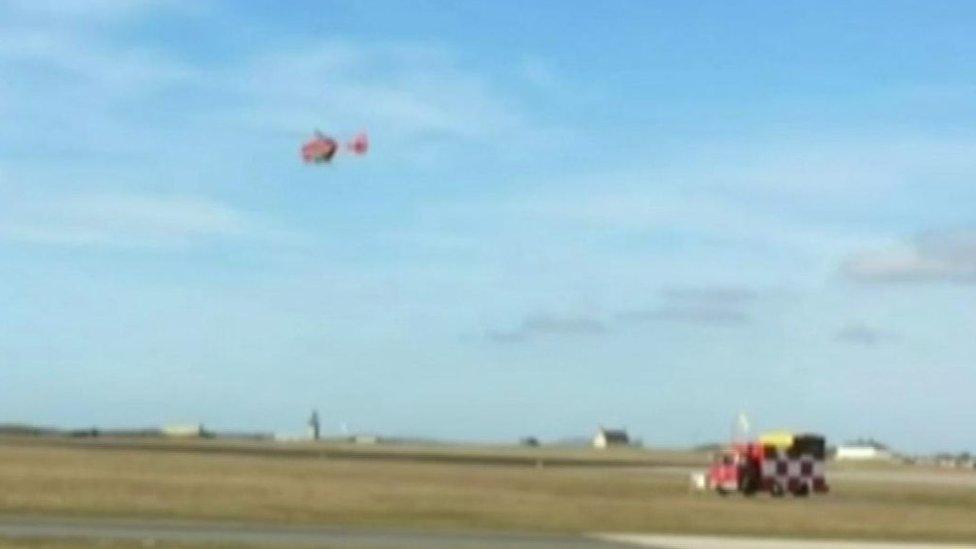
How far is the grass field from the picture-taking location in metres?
48.4

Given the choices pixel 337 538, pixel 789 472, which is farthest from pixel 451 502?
pixel 789 472

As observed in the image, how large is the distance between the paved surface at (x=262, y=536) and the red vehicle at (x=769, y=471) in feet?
104

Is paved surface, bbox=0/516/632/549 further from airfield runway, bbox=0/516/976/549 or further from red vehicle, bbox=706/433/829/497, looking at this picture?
red vehicle, bbox=706/433/829/497

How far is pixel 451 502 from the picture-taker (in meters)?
57.7

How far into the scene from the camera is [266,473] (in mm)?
77250

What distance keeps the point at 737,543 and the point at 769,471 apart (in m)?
32.0

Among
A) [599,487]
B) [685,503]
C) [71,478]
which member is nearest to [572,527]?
[685,503]

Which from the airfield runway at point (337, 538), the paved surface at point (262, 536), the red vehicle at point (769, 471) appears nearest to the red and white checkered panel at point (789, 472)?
the red vehicle at point (769, 471)

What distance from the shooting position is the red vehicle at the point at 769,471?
73.4 m

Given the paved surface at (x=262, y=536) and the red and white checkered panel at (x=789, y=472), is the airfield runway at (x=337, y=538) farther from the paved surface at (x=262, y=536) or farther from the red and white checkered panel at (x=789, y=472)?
the red and white checkered panel at (x=789, y=472)

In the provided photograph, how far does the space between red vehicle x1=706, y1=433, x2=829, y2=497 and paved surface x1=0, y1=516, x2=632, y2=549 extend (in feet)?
104

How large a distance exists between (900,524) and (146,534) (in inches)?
932

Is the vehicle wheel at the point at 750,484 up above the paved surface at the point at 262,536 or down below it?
above

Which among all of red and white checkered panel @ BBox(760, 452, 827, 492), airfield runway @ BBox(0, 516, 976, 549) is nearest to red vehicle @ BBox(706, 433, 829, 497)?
red and white checkered panel @ BBox(760, 452, 827, 492)
